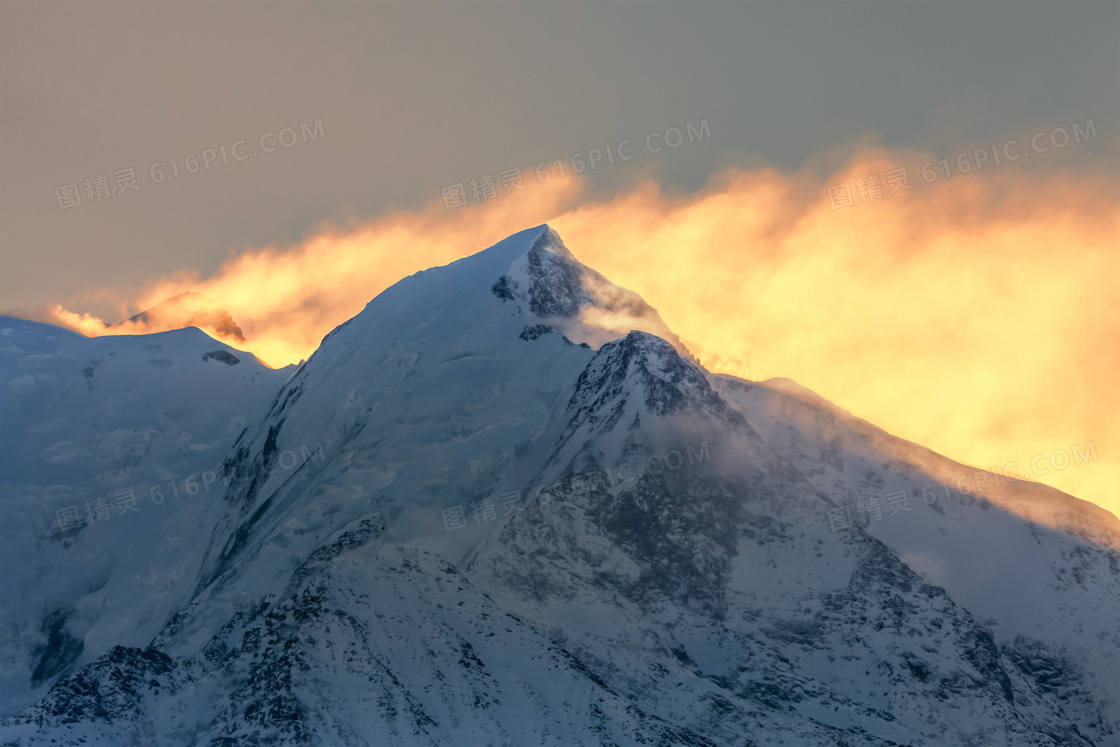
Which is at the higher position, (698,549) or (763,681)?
(698,549)

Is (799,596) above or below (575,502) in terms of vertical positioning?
below

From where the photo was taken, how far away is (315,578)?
158625 millimetres

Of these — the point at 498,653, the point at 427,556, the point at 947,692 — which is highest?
the point at 427,556

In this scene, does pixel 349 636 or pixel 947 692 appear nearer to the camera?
pixel 349 636

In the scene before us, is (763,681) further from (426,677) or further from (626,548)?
(426,677)

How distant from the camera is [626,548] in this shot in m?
189

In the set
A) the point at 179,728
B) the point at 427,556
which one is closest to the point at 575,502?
the point at 427,556

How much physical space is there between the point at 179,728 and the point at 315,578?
92.7 ft

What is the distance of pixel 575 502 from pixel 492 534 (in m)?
15.1

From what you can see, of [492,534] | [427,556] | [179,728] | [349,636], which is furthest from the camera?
[492,534]

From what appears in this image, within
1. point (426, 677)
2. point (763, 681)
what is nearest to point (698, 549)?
point (763, 681)

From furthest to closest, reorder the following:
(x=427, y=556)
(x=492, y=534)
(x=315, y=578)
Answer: (x=492, y=534), (x=427, y=556), (x=315, y=578)

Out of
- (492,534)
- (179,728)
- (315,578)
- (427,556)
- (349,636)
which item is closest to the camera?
(179,728)

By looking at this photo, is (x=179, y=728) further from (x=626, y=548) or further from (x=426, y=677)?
(x=626, y=548)
